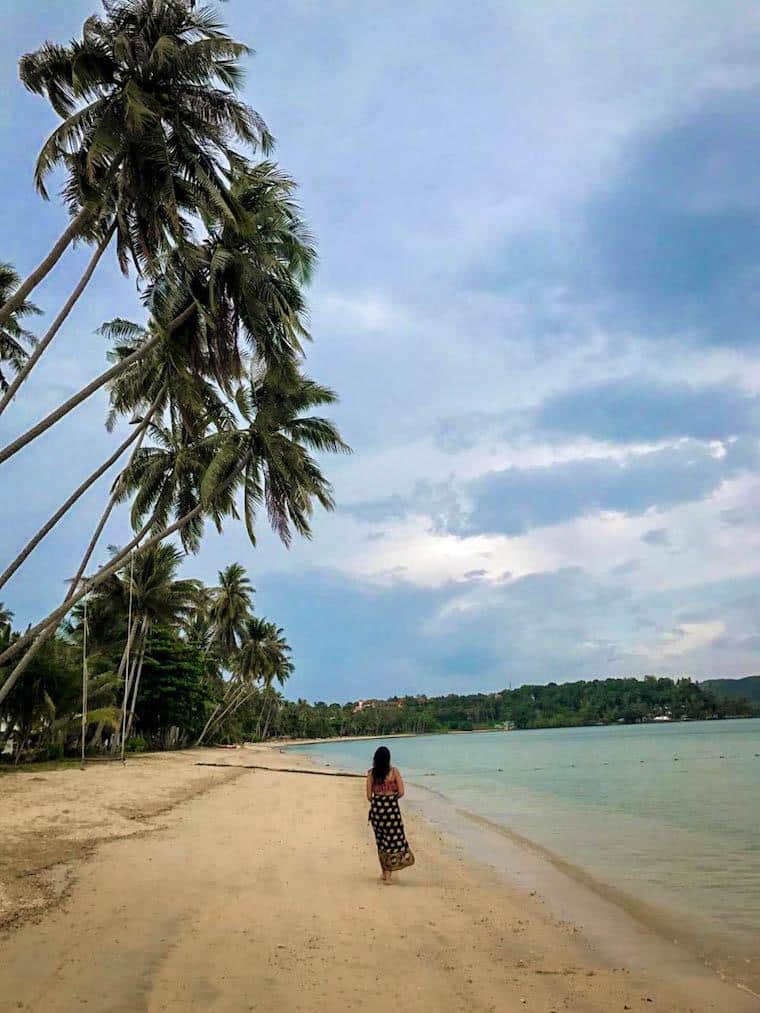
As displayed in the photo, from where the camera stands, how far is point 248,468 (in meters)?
19.9

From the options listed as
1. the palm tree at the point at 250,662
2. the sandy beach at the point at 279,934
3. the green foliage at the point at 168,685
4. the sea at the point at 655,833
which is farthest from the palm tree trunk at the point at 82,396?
the palm tree at the point at 250,662

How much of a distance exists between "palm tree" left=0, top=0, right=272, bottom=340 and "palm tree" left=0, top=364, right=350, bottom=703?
5.32m

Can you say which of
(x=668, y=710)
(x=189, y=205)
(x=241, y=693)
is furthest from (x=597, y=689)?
(x=189, y=205)

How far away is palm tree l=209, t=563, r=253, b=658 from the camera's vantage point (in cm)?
4788

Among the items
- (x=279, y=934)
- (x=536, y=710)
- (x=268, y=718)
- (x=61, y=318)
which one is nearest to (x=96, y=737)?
(x=61, y=318)

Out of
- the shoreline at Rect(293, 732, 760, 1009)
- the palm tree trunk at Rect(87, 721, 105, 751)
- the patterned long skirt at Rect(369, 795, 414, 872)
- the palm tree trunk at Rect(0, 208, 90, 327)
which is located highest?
the palm tree trunk at Rect(0, 208, 90, 327)

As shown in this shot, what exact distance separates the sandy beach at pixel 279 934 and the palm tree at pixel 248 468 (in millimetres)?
9193

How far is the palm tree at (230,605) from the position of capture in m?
47.9

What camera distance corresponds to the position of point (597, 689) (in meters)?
149

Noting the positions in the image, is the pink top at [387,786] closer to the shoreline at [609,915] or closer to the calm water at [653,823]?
the shoreline at [609,915]

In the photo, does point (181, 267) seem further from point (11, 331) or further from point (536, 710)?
point (536, 710)

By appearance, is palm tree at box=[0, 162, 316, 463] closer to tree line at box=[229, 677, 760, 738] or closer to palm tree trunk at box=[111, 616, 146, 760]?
palm tree trunk at box=[111, 616, 146, 760]

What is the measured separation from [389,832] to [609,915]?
2.49m

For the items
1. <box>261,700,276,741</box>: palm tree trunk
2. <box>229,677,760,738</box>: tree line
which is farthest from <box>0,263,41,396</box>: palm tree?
<box>229,677,760,738</box>: tree line
